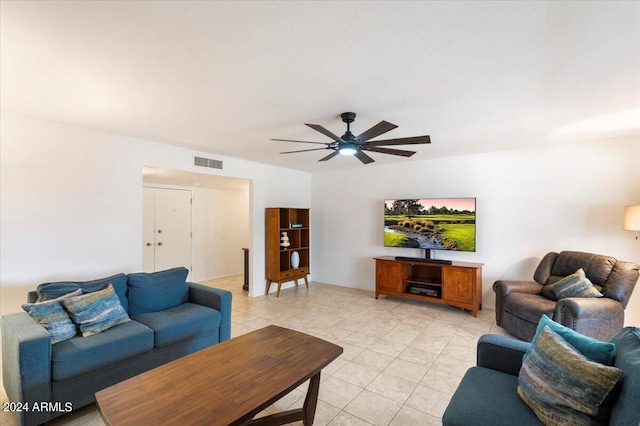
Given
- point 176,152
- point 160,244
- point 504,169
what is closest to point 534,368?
point 504,169

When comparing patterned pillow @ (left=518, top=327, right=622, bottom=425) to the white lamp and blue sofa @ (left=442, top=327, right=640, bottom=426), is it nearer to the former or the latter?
blue sofa @ (left=442, top=327, right=640, bottom=426)

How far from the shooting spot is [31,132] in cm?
297

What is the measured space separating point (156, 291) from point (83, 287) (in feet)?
2.03

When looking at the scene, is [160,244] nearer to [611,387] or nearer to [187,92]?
[187,92]

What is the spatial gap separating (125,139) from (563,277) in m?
5.77

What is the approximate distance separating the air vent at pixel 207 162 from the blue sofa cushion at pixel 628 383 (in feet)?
15.4

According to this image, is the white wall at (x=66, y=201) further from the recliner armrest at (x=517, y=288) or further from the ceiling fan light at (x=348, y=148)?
the recliner armrest at (x=517, y=288)

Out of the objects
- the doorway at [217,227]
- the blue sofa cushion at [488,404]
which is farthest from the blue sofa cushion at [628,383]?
Answer: the doorway at [217,227]

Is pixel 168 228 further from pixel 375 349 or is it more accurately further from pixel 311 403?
pixel 311 403

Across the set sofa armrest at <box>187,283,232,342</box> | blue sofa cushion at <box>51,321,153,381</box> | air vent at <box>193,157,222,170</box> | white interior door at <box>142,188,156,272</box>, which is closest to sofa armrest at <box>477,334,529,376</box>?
sofa armrest at <box>187,283,232,342</box>

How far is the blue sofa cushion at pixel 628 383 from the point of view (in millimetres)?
1132

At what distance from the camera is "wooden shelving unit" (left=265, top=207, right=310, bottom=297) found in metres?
5.40

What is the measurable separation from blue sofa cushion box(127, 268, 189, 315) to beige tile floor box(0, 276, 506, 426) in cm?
84

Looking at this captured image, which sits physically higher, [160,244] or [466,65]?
[466,65]
